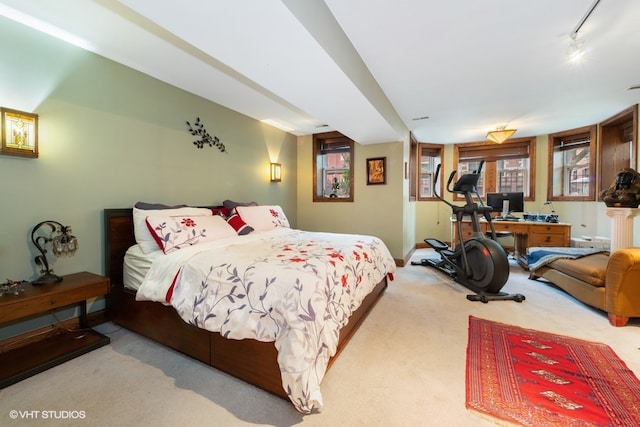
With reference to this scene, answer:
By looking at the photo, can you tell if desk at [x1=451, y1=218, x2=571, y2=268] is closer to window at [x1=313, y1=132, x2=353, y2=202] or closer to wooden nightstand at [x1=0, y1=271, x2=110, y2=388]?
window at [x1=313, y1=132, x2=353, y2=202]

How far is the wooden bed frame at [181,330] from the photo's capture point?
157cm

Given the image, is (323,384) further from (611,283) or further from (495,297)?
(611,283)

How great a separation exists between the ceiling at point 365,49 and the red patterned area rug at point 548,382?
245 cm

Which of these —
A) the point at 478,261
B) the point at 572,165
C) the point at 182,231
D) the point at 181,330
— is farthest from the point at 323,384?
the point at 572,165

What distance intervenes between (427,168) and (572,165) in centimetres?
265

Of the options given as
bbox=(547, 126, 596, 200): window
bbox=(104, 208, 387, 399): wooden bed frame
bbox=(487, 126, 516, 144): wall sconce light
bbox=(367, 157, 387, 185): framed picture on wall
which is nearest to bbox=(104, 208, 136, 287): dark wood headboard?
bbox=(104, 208, 387, 399): wooden bed frame

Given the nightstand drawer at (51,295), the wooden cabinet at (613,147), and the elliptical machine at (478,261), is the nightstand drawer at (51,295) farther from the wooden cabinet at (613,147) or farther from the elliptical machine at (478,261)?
the wooden cabinet at (613,147)

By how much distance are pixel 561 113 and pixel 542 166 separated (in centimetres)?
165

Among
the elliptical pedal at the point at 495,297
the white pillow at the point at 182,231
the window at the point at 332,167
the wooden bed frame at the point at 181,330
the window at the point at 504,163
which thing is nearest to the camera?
the wooden bed frame at the point at 181,330

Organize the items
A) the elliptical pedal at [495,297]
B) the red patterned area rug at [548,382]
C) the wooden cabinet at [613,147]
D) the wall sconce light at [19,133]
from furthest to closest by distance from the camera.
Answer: the wooden cabinet at [613,147], the elliptical pedal at [495,297], the wall sconce light at [19,133], the red patterned area rug at [548,382]

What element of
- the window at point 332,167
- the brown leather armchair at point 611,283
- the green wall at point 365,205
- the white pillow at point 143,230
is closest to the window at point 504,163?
the green wall at point 365,205

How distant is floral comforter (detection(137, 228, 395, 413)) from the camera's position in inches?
54.2

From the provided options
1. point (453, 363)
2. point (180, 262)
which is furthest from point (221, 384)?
point (453, 363)

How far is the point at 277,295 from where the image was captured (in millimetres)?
1500
